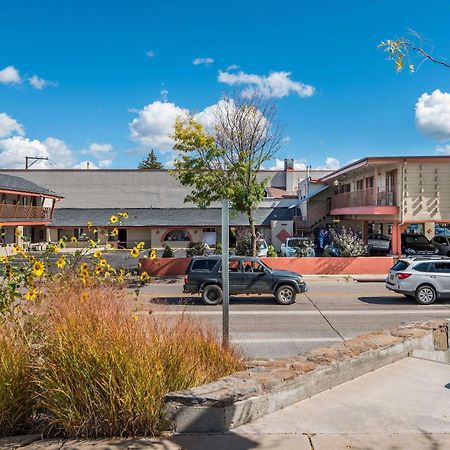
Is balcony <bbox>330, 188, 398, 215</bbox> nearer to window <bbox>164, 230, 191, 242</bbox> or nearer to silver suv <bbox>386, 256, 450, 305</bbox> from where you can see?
silver suv <bbox>386, 256, 450, 305</bbox>

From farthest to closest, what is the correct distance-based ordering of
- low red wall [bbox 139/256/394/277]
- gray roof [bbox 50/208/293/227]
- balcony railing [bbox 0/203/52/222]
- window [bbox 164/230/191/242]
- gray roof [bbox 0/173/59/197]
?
window [bbox 164/230/191/242]
gray roof [bbox 50/208/293/227]
gray roof [bbox 0/173/59/197]
balcony railing [bbox 0/203/52/222]
low red wall [bbox 139/256/394/277]

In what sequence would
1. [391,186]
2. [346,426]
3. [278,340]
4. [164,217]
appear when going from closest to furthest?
[346,426]
[278,340]
[391,186]
[164,217]

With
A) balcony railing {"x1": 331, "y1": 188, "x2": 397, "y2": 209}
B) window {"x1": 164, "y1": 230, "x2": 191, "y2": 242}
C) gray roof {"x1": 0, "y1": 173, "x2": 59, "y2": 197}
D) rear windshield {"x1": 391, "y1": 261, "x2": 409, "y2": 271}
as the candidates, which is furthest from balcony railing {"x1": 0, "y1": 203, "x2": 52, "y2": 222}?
rear windshield {"x1": 391, "y1": 261, "x2": 409, "y2": 271}

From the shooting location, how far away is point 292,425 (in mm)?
4668

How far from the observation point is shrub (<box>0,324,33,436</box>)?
4.47m

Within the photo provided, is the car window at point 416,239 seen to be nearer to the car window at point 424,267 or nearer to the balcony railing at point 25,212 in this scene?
the car window at point 424,267

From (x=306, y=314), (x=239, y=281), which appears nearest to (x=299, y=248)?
(x=239, y=281)

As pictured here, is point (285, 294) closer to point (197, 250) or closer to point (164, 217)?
point (197, 250)

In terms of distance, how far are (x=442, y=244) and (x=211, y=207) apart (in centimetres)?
2360

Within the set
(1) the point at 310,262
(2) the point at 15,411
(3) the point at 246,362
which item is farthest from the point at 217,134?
(2) the point at 15,411

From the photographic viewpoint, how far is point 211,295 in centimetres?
1669

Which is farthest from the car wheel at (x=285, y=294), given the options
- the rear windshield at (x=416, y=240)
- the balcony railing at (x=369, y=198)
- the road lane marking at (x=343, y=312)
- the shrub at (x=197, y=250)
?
the rear windshield at (x=416, y=240)

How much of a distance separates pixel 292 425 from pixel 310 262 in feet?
67.6

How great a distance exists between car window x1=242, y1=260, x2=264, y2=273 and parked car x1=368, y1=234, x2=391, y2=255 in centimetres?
1779
